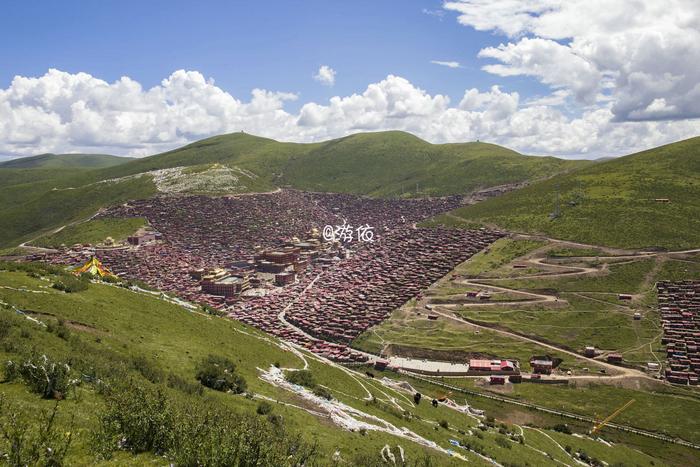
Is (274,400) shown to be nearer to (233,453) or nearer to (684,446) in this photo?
(233,453)

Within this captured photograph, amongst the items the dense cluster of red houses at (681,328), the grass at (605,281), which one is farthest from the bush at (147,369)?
the grass at (605,281)

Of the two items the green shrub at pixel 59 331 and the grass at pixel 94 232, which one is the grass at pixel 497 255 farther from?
the grass at pixel 94 232

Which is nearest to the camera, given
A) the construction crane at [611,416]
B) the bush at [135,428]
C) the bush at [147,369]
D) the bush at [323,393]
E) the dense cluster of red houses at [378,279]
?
the bush at [135,428]

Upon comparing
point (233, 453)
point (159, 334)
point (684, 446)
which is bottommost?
point (684, 446)

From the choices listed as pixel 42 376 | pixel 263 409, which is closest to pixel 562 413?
pixel 263 409

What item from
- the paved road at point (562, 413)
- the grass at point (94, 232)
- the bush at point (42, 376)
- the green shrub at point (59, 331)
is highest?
the bush at point (42, 376)

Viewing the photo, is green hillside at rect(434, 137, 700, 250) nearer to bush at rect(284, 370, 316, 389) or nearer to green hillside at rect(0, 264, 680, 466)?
green hillside at rect(0, 264, 680, 466)

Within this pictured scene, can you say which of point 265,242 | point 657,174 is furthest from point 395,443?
point 657,174

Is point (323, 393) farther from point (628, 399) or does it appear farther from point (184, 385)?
point (628, 399)
